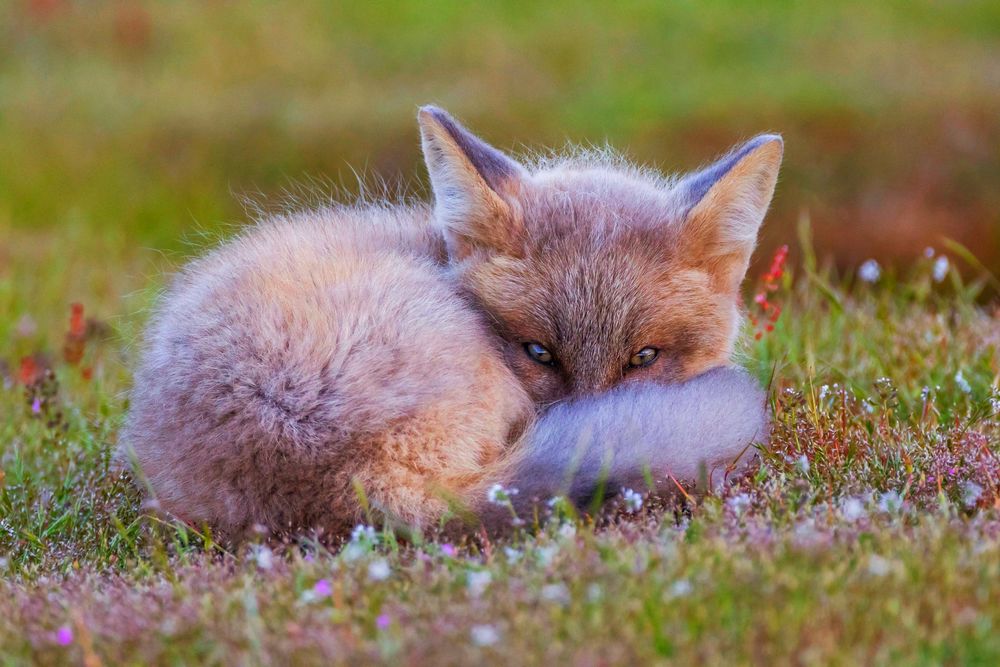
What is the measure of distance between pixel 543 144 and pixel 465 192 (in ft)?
11.1

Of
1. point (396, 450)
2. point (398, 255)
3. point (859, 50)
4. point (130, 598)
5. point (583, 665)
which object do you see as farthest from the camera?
point (859, 50)

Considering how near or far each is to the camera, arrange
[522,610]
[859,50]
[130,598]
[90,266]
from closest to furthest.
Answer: [522,610]
[130,598]
[90,266]
[859,50]

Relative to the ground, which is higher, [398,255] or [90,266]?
[398,255]

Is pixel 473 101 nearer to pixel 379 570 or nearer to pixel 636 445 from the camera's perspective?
pixel 636 445

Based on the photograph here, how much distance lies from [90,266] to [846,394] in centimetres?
587

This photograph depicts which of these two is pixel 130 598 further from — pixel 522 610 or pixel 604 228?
pixel 604 228

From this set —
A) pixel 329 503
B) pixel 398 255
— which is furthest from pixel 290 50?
pixel 329 503

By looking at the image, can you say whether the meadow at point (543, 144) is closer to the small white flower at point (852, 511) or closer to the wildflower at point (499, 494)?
the small white flower at point (852, 511)

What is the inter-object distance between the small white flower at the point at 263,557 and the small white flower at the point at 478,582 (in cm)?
57

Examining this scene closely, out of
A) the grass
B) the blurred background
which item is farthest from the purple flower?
the blurred background

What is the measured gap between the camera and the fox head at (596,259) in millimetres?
3713

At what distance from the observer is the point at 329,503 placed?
3.16m

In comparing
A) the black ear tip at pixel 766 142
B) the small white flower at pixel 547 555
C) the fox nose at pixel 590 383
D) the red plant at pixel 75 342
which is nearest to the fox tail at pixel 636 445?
the fox nose at pixel 590 383

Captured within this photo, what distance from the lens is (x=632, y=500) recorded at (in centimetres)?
305
